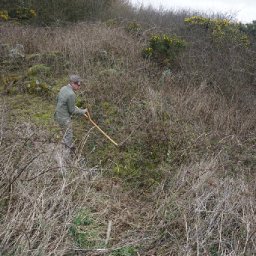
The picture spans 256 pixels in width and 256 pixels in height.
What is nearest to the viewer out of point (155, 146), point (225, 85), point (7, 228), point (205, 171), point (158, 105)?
point (7, 228)

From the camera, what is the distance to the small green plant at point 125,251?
4.08 meters

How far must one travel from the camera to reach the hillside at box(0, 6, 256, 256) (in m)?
3.99

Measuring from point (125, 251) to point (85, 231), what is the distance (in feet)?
1.72

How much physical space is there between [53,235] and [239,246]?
2.08 metres

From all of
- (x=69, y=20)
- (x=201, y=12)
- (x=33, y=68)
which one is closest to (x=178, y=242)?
(x=33, y=68)

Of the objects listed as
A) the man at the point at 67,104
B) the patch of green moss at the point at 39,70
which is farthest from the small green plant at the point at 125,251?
the patch of green moss at the point at 39,70

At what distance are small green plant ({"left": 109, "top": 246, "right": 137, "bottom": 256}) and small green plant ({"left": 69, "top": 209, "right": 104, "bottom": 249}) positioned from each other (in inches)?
7.0

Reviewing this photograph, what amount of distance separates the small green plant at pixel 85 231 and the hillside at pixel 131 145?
0.01 m

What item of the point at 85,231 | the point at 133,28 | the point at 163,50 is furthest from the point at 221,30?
the point at 85,231

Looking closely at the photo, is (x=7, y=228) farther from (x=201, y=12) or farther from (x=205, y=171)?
(x=201, y=12)

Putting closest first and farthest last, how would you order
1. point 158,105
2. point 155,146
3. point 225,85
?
point 155,146, point 158,105, point 225,85

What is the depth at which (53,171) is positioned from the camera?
4.39 m

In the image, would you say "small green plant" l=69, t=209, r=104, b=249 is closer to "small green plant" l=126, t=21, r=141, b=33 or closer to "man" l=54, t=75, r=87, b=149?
Answer: "man" l=54, t=75, r=87, b=149

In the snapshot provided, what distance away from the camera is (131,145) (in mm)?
6785
